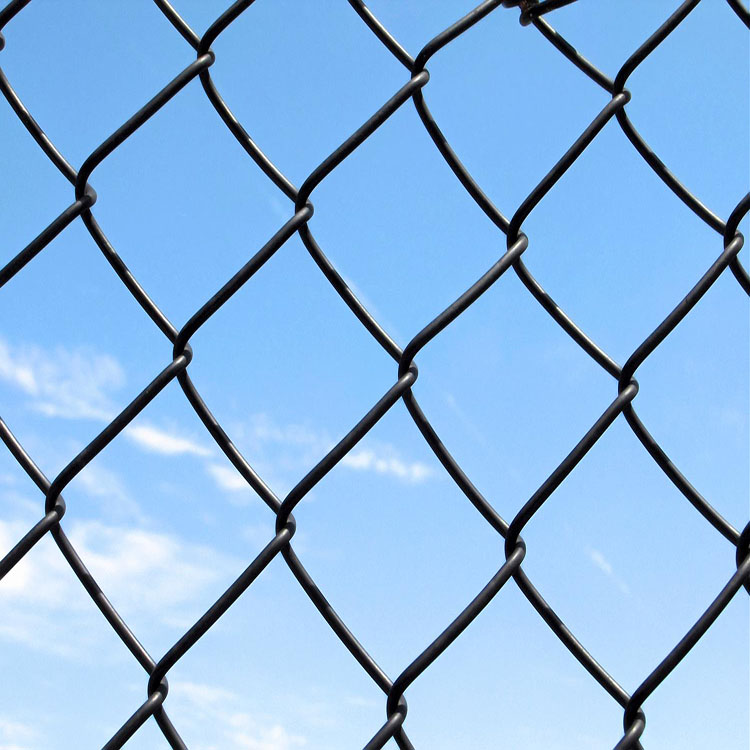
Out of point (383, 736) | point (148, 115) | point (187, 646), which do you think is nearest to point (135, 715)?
point (187, 646)

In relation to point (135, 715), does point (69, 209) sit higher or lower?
higher

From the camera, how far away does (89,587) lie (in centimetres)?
85

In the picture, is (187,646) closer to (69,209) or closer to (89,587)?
(89,587)

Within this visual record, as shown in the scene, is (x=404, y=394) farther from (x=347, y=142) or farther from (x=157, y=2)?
(x=157, y=2)

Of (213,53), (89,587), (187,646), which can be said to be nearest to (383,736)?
(187,646)

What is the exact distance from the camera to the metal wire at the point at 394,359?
850 millimetres

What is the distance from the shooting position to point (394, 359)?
943mm

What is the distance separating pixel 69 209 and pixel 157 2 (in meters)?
0.25

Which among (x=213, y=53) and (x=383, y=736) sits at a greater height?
(x=213, y=53)

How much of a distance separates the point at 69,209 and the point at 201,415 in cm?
24

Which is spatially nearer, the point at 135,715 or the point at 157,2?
the point at 135,715

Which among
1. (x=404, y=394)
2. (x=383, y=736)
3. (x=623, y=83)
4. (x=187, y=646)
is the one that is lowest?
(x=383, y=736)

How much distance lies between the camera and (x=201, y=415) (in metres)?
0.92

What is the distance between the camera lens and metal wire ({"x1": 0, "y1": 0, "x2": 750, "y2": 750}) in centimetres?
85
